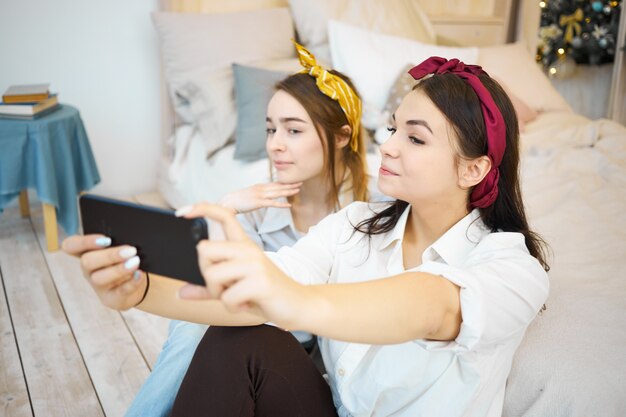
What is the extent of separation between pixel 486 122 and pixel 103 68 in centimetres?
233

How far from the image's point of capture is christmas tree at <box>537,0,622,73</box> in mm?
3949

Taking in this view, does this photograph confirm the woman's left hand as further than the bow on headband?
No

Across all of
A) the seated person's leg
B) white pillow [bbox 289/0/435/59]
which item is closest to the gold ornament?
white pillow [bbox 289/0/435/59]

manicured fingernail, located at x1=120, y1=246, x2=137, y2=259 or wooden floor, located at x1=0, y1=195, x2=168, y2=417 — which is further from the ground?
manicured fingernail, located at x1=120, y1=246, x2=137, y2=259

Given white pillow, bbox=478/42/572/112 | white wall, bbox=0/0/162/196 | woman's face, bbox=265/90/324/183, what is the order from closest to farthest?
1. woman's face, bbox=265/90/324/183
2. white wall, bbox=0/0/162/196
3. white pillow, bbox=478/42/572/112

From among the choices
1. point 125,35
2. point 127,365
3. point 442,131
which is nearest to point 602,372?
point 442,131

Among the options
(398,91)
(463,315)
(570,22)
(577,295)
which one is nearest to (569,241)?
(577,295)

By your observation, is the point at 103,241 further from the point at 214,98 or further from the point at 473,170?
the point at 214,98

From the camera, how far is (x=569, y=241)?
1.54 m

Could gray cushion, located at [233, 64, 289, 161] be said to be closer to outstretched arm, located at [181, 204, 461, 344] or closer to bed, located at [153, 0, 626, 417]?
bed, located at [153, 0, 626, 417]

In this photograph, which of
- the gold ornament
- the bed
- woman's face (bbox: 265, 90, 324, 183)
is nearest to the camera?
the bed

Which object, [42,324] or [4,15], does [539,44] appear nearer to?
[4,15]

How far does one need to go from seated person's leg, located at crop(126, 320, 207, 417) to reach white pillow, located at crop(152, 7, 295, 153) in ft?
4.35

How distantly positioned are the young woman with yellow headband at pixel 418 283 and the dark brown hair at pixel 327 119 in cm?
45
